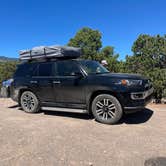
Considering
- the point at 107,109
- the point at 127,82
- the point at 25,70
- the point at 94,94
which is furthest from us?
the point at 25,70

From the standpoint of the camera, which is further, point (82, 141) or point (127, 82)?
point (127, 82)

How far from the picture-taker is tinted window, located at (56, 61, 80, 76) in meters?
6.20

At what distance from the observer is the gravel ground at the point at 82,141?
345 cm

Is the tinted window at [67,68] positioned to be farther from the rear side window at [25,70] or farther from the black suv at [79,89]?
the rear side window at [25,70]

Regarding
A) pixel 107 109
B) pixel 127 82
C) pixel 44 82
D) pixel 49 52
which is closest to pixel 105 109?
pixel 107 109

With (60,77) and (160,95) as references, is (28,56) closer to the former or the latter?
(60,77)

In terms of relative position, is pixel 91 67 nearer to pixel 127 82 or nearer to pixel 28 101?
pixel 127 82

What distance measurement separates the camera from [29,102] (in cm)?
715

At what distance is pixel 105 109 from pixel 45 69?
8.29 ft

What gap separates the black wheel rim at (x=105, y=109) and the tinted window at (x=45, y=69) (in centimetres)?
200

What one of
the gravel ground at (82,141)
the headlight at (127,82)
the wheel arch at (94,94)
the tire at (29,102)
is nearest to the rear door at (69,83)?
the wheel arch at (94,94)

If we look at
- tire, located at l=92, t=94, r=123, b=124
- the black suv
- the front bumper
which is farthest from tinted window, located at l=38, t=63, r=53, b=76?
the front bumper

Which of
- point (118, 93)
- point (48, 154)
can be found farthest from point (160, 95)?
point (48, 154)

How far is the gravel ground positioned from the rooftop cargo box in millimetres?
2088
